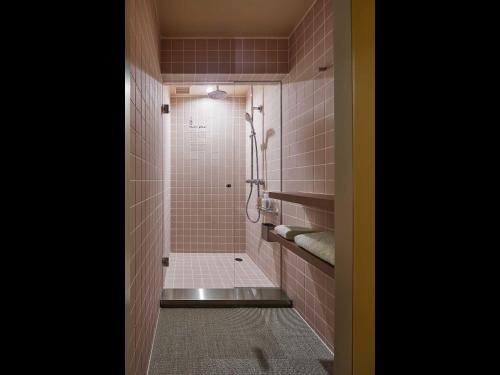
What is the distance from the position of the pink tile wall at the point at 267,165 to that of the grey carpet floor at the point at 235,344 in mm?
635

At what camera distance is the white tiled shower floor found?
9.40 ft

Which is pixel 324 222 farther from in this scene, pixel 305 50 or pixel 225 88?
pixel 225 88

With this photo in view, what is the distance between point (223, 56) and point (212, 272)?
2070 millimetres

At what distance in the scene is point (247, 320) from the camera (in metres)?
2.29

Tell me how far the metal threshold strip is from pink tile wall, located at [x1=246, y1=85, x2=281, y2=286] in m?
0.27

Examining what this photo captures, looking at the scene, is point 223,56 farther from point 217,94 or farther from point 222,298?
point 222,298

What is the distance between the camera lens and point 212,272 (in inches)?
120

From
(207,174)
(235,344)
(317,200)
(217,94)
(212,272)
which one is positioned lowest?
(235,344)

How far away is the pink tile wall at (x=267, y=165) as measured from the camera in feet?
9.45

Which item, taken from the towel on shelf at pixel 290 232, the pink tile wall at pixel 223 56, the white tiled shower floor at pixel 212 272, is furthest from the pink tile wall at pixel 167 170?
the towel on shelf at pixel 290 232
